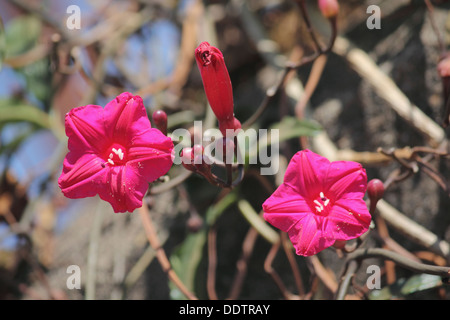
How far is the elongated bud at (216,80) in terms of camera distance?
2.70 ft

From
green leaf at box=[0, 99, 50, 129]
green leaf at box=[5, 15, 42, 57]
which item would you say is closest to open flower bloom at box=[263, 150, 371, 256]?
green leaf at box=[0, 99, 50, 129]

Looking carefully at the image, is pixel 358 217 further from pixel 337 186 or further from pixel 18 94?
pixel 18 94

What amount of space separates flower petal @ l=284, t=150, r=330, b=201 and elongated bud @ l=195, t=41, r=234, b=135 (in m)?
0.17

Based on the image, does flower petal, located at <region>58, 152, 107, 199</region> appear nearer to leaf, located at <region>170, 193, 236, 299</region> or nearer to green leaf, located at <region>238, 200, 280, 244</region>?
leaf, located at <region>170, 193, 236, 299</region>

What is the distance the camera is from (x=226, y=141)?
0.89m

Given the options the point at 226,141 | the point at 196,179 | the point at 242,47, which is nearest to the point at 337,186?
the point at 226,141

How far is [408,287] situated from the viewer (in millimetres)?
961

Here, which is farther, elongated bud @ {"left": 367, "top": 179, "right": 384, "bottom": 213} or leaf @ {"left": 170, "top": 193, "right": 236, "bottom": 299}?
leaf @ {"left": 170, "top": 193, "right": 236, "bottom": 299}

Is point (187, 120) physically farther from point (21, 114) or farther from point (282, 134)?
point (21, 114)

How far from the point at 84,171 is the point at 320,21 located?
108cm

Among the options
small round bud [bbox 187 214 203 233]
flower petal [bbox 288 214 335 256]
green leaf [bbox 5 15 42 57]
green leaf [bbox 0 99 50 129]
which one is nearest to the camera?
flower petal [bbox 288 214 335 256]

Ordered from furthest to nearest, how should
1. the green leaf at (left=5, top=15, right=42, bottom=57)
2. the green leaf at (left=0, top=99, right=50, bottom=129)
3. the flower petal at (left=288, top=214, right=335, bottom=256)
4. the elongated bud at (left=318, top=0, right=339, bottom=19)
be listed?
the green leaf at (left=5, top=15, right=42, bottom=57) < the green leaf at (left=0, top=99, right=50, bottom=129) < the elongated bud at (left=318, top=0, right=339, bottom=19) < the flower petal at (left=288, top=214, right=335, bottom=256)

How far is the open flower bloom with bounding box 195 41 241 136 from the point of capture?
0.82 meters

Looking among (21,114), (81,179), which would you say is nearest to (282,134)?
(81,179)
